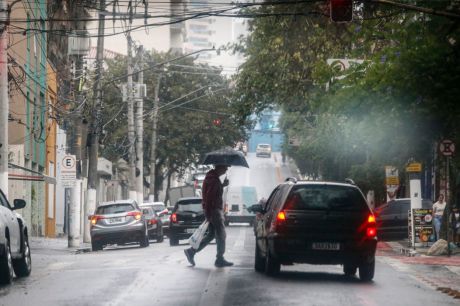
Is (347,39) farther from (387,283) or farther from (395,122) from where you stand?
(387,283)

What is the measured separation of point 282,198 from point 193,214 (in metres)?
19.5

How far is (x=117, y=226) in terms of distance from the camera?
115ft

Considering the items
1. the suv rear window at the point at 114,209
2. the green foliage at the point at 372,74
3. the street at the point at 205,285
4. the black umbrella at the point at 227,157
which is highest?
the green foliage at the point at 372,74

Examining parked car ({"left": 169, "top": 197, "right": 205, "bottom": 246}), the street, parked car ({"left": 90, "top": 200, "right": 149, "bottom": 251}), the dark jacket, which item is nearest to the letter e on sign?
the street

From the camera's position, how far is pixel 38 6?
151 ft

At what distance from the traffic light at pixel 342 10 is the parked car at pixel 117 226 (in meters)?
15.5

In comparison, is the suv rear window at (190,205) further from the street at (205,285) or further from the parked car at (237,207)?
the parked car at (237,207)

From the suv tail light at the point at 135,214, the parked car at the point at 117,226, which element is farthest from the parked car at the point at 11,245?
the suv tail light at the point at 135,214

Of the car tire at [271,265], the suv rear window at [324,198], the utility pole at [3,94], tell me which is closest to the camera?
the suv rear window at [324,198]

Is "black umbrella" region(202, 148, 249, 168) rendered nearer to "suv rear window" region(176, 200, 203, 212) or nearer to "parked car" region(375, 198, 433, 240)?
"suv rear window" region(176, 200, 203, 212)

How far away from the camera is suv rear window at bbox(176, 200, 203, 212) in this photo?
3812 centimetres

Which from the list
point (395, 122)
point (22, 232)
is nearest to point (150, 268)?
point (22, 232)

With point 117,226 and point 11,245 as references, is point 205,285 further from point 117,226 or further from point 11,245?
point 117,226

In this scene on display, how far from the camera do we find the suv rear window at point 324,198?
59.4 ft
